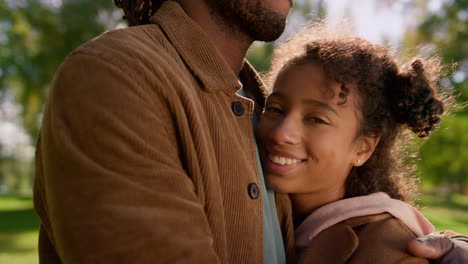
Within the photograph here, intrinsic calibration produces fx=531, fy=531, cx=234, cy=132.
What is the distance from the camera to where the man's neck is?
2.19 meters

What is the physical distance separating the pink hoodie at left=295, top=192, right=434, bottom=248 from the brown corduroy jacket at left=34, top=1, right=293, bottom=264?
46 cm

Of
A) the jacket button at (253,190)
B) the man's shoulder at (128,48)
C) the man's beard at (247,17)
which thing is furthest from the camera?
the man's beard at (247,17)

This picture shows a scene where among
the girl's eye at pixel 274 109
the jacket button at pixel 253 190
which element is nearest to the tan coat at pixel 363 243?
the jacket button at pixel 253 190

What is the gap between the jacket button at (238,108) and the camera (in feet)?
6.24

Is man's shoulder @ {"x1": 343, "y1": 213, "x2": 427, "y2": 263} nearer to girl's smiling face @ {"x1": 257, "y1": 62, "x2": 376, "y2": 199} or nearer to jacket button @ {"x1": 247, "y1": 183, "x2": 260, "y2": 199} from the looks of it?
girl's smiling face @ {"x1": 257, "y1": 62, "x2": 376, "y2": 199}

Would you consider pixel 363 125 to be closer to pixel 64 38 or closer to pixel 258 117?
pixel 258 117

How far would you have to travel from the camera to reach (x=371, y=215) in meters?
2.11

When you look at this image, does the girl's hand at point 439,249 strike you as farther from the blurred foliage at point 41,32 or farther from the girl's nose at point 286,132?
the blurred foliage at point 41,32

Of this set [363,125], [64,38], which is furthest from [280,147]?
[64,38]

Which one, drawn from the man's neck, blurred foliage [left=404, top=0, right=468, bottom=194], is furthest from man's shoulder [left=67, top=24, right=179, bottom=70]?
blurred foliage [left=404, top=0, right=468, bottom=194]

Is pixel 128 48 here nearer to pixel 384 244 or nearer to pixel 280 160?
pixel 280 160

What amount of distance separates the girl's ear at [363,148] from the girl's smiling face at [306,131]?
0.20ft

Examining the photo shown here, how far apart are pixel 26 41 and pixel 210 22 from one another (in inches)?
539

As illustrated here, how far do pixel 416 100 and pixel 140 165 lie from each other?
1452 millimetres
